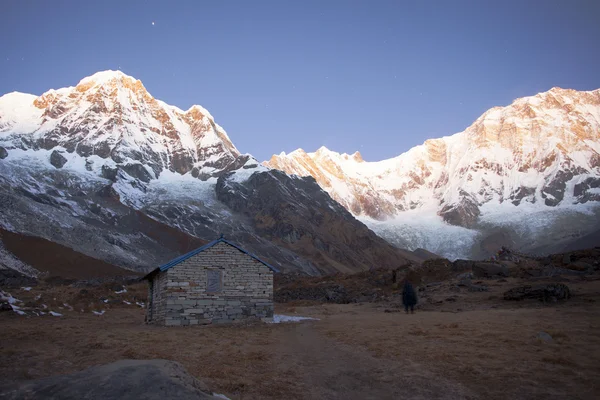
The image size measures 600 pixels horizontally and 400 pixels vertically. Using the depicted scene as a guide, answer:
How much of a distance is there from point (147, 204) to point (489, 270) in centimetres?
12101

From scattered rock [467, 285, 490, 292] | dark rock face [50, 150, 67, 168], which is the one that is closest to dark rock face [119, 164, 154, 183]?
dark rock face [50, 150, 67, 168]

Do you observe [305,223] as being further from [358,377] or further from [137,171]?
[358,377]

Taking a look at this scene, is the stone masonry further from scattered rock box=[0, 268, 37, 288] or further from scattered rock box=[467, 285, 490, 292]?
scattered rock box=[0, 268, 37, 288]

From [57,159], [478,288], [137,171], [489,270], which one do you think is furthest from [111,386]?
[57,159]

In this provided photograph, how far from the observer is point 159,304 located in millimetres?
26516

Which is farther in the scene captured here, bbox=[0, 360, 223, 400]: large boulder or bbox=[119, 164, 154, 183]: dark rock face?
bbox=[119, 164, 154, 183]: dark rock face

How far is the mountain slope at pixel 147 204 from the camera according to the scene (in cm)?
9862

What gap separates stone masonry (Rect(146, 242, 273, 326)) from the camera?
Result: 81.8 ft

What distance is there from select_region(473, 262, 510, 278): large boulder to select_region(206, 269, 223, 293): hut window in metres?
20.9

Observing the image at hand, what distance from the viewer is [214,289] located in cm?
2584

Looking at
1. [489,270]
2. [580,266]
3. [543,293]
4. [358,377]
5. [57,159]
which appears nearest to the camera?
[358,377]

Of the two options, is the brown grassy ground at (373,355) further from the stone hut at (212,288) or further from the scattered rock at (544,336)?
the stone hut at (212,288)

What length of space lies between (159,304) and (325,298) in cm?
2299

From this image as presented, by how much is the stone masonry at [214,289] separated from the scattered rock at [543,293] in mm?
13360
